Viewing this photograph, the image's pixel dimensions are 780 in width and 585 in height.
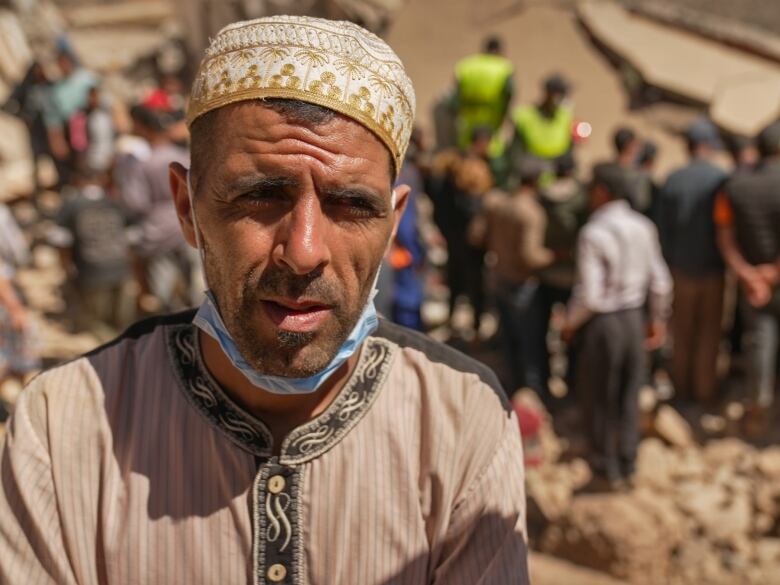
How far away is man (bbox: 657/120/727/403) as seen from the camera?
5891 millimetres

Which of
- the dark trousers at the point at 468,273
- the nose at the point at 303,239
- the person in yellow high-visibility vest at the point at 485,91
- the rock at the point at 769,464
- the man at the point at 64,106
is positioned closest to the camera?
the nose at the point at 303,239

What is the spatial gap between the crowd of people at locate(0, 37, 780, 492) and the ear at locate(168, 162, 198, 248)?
3567 millimetres

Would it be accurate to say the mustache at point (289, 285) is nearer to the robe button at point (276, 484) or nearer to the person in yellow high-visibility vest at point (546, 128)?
the robe button at point (276, 484)

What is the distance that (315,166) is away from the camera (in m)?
1.63

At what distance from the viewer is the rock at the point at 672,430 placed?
5996 millimetres

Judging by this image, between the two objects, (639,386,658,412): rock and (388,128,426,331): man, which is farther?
(639,386,658,412): rock

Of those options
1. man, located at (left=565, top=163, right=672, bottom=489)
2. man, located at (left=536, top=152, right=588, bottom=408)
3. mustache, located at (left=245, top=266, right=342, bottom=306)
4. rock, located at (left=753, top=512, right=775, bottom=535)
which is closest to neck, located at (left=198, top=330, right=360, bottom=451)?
mustache, located at (left=245, top=266, right=342, bottom=306)

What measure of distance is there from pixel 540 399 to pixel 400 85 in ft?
16.3

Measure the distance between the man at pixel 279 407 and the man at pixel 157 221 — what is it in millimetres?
4460

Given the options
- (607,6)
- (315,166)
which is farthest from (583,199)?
(607,6)

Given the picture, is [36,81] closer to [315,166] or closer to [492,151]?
[492,151]

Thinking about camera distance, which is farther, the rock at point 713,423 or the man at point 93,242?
the man at point 93,242

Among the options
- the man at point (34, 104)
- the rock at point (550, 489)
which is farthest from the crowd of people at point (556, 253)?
the man at point (34, 104)

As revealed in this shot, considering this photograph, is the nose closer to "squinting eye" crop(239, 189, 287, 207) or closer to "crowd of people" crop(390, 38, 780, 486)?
"squinting eye" crop(239, 189, 287, 207)
